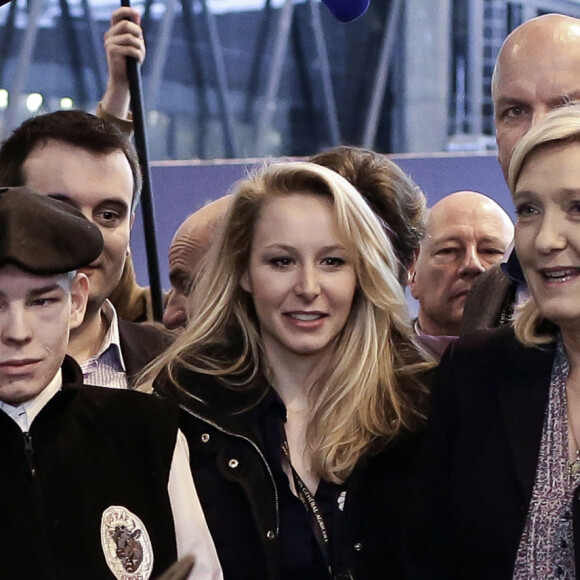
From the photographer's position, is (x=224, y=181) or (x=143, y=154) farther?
(x=224, y=181)

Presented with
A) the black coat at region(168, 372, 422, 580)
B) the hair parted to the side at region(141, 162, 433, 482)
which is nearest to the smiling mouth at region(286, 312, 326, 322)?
Answer: the hair parted to the side at region(141, 162, 433, 482)

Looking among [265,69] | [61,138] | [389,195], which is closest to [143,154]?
[61,138]

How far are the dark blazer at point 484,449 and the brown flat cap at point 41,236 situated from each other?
2.21ft

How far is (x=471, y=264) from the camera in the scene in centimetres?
364

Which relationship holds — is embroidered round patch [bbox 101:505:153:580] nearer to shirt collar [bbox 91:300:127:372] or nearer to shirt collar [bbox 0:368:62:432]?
shirt collar [bbox 0:368:62:432]

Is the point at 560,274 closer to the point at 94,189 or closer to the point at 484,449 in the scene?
the point at 484,449

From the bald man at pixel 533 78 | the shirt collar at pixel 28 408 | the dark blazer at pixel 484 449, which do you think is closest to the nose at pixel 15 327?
the shirt collar at pixel 28 408

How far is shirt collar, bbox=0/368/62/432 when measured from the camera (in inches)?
83.3

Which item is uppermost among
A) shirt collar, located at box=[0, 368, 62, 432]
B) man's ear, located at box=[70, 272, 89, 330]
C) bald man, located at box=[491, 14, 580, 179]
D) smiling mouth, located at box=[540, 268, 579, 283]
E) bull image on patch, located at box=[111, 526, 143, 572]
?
bald man, located at box=[491, 14, 580, 179]

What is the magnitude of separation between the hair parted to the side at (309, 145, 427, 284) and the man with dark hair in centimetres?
43

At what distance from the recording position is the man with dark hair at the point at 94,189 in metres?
2.66

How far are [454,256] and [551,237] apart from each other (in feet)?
5.19

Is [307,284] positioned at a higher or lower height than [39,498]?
higher

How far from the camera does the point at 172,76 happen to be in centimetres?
848
